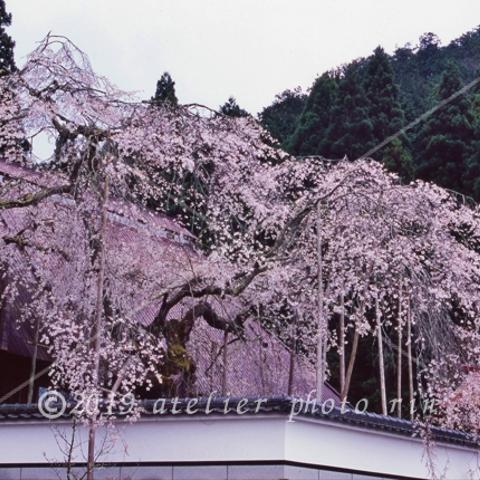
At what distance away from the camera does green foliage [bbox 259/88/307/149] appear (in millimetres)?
31703

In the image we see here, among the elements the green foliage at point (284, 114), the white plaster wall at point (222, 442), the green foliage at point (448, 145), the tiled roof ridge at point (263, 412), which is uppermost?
the green foliage at point (284, 114)

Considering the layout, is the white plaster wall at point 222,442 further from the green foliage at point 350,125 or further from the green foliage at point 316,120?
the green foliage at point 316,120

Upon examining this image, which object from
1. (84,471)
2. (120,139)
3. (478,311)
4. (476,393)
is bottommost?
(84,471)

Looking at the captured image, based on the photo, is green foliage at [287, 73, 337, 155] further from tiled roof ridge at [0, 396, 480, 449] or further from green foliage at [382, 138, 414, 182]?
tiled roof ridge at [0, 396, 480, 449]

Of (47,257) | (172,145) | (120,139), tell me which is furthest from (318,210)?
(47,257)

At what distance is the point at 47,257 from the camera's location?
1255 centimetres

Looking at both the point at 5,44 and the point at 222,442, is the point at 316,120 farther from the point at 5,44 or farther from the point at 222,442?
the point at 222,442

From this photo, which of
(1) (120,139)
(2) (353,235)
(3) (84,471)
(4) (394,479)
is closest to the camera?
(3) (84,471)

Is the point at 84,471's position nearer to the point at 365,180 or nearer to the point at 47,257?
the point at 47,257

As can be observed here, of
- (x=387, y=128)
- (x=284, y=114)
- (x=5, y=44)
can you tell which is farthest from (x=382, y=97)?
(x=5, y=44)

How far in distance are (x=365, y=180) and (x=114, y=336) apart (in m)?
4.63

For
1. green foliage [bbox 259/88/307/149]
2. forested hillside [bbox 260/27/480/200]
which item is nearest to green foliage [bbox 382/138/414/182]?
forested hillside [bbox 260/27/480/200]

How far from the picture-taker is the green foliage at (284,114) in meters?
31.7

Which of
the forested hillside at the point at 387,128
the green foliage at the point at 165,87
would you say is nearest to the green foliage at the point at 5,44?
the green foliage at the point at 165,87
